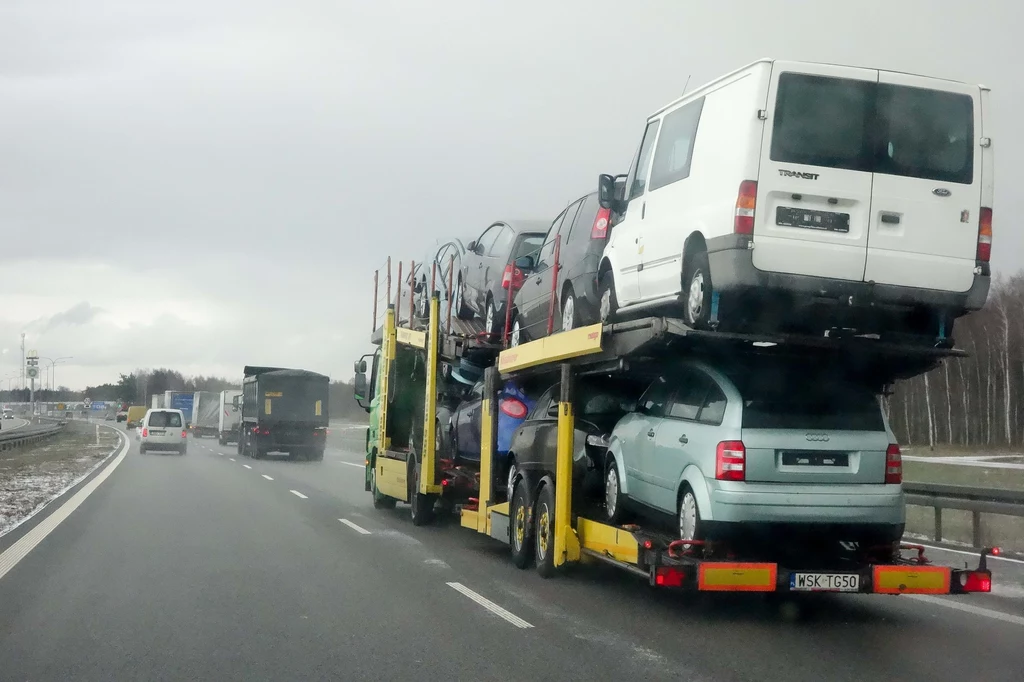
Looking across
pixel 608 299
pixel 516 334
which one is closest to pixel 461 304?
pixel 516 334

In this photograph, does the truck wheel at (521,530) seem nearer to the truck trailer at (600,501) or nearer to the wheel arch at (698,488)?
the truck trailer at (600,501)

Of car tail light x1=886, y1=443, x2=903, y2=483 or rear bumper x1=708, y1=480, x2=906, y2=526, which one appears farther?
car tail light x1=886, y1=443, x2=903, y2=483

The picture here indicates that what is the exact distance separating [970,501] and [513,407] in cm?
489

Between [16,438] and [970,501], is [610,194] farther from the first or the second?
[16,438]

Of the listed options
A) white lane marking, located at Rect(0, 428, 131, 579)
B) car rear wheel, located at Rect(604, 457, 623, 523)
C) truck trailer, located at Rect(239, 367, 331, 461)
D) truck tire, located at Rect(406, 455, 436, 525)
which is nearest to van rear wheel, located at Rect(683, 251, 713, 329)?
car rear wheel, located at Rect(604, 457, 623, 523)

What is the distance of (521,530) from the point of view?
11.3 m

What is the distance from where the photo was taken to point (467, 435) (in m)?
14.3

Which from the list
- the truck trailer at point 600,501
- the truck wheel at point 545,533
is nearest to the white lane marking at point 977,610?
the truck trailer at point 600,501

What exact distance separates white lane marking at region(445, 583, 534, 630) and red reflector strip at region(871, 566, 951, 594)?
2.40m

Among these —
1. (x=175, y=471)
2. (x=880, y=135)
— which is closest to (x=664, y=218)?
(x=880, y=135)

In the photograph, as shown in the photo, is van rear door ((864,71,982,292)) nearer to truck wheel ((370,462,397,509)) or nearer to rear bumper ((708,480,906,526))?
rear bumper ((708,480,906,526))

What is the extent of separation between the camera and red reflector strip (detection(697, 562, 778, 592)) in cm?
754

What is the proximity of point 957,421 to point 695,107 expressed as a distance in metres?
61.6

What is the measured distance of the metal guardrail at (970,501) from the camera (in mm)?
11712
